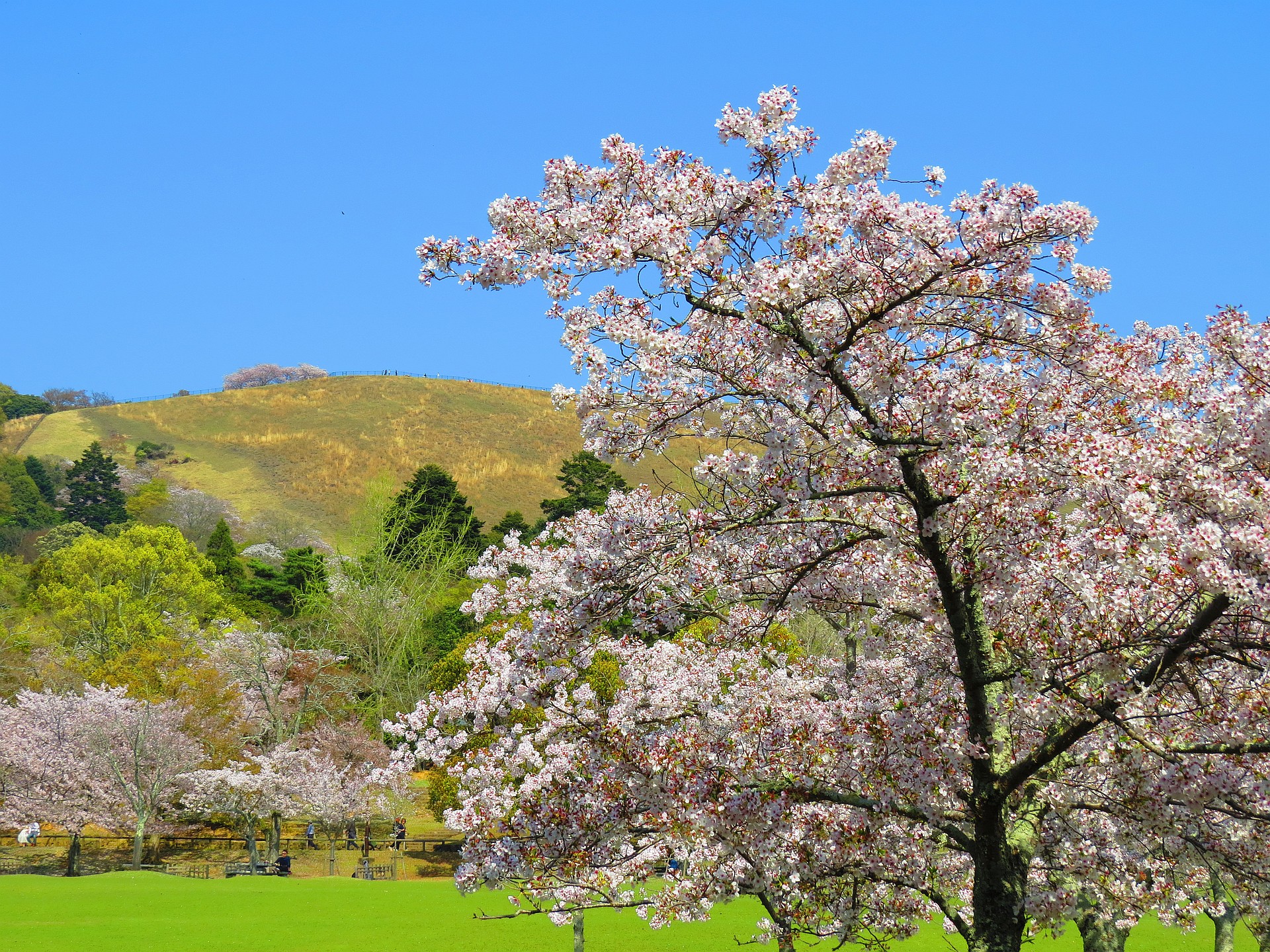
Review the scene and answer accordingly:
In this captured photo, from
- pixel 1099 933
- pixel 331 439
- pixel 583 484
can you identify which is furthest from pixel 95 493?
pixel 1099 933

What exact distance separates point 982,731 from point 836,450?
2.37 m

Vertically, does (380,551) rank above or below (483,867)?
above

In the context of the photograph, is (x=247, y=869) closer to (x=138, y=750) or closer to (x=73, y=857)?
(x=73, y=857)

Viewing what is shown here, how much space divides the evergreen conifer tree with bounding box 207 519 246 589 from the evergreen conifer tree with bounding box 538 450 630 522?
20.4 m

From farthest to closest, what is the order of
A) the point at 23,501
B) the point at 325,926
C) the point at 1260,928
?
the point at 23,501 < the point at 325,926 < the point at 1260,928

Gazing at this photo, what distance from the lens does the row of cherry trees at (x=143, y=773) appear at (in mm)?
35875

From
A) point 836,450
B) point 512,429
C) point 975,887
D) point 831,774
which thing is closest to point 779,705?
point 831,774

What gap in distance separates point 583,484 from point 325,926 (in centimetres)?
3971

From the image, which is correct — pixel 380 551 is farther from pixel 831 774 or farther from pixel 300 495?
pixel 300 495

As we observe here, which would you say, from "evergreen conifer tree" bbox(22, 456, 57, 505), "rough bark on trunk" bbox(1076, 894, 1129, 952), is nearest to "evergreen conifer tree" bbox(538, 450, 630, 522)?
"rough bark on trunk" bbox(1076, 894, 1129, 952)

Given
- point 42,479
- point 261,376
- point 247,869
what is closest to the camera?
point 247,869

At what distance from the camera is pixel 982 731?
25.2 ft

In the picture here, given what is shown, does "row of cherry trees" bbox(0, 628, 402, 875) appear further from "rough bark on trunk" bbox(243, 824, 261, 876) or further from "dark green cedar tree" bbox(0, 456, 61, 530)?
"dark green cedar tree" bbox(0, 456, 61, 530)

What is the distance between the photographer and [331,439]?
120 m
